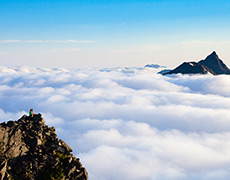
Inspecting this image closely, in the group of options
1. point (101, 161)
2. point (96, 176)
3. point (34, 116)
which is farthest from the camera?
point (101, 161)

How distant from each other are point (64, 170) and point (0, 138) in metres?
14.1

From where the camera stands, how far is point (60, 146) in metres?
43.3

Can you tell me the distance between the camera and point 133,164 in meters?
180

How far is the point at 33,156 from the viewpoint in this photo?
39.9 meters

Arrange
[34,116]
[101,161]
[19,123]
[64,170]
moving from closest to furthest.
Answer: [64,170], [19,123], [34,116], [101,161]


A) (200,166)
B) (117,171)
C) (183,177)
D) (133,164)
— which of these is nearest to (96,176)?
(117,171)

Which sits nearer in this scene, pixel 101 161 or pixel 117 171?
pixel 117 171

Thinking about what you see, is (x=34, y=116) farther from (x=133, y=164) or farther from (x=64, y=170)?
(x=133, y=164)

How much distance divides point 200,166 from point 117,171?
78752 millimetres

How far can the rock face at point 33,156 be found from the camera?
37347mm

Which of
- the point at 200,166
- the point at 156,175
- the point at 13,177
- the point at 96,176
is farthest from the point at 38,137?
the point at 200,166

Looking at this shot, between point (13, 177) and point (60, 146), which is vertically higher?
point (60, 146)

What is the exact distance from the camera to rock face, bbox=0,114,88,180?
1470 inches

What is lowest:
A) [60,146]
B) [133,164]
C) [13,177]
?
[133,164]
